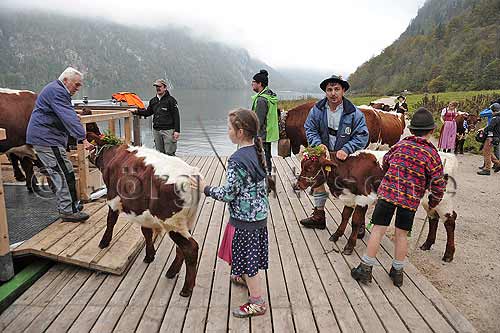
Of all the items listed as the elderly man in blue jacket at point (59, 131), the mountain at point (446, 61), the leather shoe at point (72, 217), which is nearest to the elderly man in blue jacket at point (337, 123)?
the elderly man in blue jacket at point (59, 131)

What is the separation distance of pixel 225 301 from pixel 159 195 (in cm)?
119

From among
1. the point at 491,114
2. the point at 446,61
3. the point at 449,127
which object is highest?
the point at 446,61

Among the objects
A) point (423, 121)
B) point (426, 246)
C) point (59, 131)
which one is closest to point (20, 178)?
point (59, 131)

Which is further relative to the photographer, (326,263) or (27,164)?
(27,164)

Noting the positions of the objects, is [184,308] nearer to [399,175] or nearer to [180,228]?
[180,228]

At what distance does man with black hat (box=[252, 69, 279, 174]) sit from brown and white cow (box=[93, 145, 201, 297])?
9.46 ft

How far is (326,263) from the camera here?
4180 millimetres

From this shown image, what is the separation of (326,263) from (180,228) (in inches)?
72.5

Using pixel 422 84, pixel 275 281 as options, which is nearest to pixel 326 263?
pixel 275 281

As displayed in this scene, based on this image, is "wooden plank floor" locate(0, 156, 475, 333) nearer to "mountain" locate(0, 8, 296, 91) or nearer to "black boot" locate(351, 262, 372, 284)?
"black boot" locate(351, 262, 372, 284)

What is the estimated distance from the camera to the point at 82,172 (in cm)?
542

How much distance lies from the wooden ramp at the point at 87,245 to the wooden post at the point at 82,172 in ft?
2.74

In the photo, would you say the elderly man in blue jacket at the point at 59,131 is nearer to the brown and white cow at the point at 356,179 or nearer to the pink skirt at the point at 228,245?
the pink skirt at the point at 228,245

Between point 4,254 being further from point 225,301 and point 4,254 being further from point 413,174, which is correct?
point 413,174
